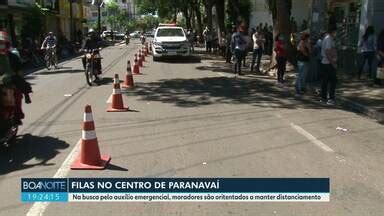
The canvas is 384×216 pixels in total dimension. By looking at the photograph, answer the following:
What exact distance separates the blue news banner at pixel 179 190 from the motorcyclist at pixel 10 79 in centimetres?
284

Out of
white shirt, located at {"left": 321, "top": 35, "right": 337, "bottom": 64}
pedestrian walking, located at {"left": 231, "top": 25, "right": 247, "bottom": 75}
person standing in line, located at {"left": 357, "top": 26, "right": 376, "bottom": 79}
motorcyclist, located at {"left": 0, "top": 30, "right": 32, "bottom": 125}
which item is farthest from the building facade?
motorcyclist, located at {"left": 0, "top": 30, "right": 32, "bottom": 125}

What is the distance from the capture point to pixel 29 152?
8.34m

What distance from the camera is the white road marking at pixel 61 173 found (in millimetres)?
5676

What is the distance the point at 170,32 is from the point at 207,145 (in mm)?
22400

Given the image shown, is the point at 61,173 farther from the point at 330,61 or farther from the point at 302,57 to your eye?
the point at 302,57

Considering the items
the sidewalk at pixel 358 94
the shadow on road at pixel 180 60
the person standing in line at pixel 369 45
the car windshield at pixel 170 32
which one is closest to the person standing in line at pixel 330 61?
the sidewalk at pixel 358 94

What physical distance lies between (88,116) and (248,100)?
7324mm

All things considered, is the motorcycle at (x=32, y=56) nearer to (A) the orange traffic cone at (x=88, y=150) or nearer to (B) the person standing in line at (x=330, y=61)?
(B) the person standing in line at (x=330, y=61)

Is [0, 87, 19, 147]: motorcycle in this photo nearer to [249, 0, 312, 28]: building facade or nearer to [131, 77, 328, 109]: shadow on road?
[131, 77, 328, 109]: shadow on road

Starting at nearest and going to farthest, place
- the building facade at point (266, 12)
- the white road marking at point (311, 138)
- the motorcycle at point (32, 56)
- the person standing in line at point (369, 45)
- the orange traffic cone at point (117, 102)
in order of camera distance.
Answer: the white road marking at point (311, 138) → the orange traffic cone at point (117, 102) → the person standing in line at point (369, 45) → the motorcycle at point (32, 56) → the building facade at point (266, 12)

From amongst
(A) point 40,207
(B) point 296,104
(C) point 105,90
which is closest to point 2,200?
(A) point 40,207

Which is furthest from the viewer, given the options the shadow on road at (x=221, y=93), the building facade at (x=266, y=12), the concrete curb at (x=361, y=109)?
the building facade at (x=266, y=12)

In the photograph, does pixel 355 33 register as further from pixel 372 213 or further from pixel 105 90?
pixel 372 213

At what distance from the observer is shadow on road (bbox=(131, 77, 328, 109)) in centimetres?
1373
